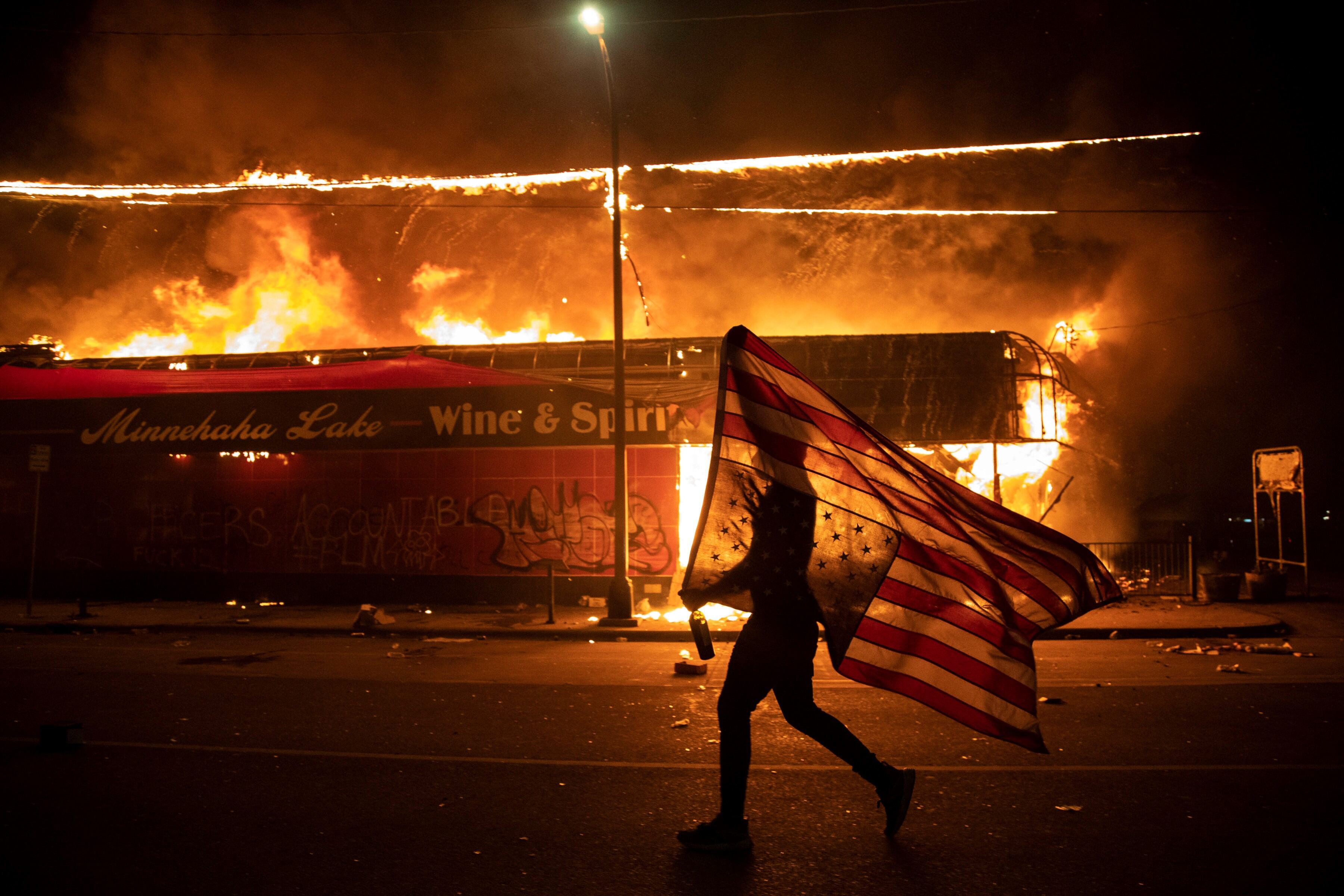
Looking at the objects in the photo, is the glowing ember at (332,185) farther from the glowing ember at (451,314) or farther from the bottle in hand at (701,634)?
the bottle in hand at (701,634)

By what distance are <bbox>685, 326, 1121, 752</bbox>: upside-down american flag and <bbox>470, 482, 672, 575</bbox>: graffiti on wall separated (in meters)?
11.7

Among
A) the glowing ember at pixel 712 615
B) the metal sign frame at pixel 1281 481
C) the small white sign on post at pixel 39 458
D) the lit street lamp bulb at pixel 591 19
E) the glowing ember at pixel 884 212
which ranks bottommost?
the glowing ember at pixel 712 615

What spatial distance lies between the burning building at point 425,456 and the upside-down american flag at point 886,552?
10790 millimetres

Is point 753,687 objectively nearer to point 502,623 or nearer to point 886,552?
point 886,552

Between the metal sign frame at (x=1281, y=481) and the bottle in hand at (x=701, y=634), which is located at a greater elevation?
the metal sign frame at (x=1281, y=481)

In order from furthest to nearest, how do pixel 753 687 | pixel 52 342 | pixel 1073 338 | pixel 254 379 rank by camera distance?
1. pixel 52 342
2. pixel 1073 338
3. pixel 254 379
4. pixel 753 687

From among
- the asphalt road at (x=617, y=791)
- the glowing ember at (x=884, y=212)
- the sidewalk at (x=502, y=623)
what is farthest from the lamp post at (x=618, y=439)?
the glowing ember at (x=884, y=212)

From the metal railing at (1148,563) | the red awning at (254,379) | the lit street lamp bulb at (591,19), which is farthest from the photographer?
the metal railing at (1148,563)

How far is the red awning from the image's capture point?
1669 centimetres

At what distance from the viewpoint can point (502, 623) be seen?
14.1 m

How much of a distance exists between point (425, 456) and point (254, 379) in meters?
3.82

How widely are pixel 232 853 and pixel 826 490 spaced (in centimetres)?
328

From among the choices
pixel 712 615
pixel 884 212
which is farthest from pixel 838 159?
pixel 712 615

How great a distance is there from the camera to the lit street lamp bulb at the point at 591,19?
12078 mm
